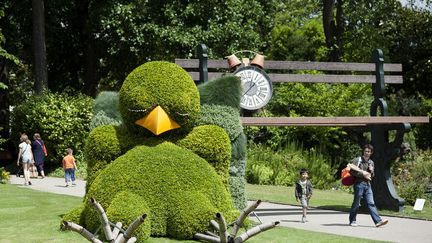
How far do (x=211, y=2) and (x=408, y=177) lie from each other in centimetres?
1066

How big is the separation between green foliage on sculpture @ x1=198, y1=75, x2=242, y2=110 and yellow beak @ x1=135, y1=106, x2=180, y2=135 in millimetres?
1430

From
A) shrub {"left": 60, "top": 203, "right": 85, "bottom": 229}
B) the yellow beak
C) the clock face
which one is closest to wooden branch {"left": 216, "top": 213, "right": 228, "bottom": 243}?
the yellow beak

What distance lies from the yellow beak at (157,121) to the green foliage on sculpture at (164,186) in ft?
1.03

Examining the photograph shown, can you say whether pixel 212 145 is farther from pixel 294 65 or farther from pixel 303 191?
pixel 294 65

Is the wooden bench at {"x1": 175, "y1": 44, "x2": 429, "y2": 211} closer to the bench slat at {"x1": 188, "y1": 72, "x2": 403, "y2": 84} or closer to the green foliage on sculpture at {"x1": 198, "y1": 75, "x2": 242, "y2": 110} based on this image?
the bench slat at {"x1": 188, "y1": 72, "x2": 403, "y2": 84}

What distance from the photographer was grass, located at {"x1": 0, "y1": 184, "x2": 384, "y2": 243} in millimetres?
10656

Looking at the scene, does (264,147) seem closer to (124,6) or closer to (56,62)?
(124,6)

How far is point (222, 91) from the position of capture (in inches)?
506

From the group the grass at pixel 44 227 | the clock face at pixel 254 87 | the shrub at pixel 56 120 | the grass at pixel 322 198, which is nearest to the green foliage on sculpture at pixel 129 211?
the grass at pixel 44 227

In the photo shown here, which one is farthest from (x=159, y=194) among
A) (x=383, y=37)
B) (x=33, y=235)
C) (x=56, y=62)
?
(x=383, y=37)

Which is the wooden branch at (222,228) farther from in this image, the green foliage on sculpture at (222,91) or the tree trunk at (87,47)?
the tree trunk at (87,47)

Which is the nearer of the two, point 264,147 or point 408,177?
point 408,177

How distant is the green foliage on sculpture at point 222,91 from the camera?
12.8 m

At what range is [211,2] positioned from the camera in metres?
27.7
